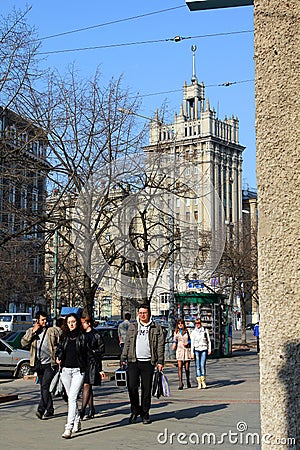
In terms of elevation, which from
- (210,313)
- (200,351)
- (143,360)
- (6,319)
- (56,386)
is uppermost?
(210,313)

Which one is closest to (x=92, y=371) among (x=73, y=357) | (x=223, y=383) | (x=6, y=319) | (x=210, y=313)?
(x=73, y=357)

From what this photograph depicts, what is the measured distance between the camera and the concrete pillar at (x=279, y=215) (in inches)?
92.8

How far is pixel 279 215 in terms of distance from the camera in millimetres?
2428

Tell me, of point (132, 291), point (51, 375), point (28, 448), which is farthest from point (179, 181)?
point (28, 448)

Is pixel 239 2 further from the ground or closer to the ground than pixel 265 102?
further from the ground

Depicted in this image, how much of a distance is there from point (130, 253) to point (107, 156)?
4169 millimetres

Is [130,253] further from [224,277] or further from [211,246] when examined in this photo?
[224,277]

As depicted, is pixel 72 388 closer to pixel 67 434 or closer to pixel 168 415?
pixel 67 434

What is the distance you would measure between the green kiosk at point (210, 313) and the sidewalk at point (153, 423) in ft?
40.8

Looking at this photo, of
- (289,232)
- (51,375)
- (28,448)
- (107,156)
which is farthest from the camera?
(107,156)

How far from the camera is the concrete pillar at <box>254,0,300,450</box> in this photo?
236cm

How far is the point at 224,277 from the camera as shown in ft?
145

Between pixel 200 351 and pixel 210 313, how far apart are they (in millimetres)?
12893

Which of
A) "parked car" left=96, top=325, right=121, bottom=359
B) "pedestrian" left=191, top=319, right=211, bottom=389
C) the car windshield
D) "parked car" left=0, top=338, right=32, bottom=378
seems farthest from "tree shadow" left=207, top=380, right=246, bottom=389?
the car windshield
